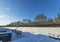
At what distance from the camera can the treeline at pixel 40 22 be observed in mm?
1820

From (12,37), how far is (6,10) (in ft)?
0.98

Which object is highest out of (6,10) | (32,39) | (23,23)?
(6,10)

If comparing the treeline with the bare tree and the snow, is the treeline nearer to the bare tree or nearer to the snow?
the bare tree

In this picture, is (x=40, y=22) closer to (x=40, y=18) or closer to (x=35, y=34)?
(x=40, y=18)

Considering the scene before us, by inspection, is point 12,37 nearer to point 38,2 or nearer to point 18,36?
point 18,36

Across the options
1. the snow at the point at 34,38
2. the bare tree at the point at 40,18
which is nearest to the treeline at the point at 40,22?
the bare tree at the point at 40,18

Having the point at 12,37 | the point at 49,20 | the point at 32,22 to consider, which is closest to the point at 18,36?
the point at 12,37

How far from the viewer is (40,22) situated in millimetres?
1838

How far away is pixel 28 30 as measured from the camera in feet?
6.16

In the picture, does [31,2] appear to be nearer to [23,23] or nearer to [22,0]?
[22,0]

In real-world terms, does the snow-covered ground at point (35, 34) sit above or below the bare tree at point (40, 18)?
below

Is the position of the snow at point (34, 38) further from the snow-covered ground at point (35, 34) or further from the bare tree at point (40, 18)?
the bare tree at point (40, 18)

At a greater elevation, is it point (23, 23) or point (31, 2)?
point (31, 2)

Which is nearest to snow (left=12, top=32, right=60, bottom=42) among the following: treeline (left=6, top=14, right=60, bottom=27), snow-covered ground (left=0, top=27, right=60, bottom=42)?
snow-covered ground (left=0, top=27, right=60, bottom=42)
